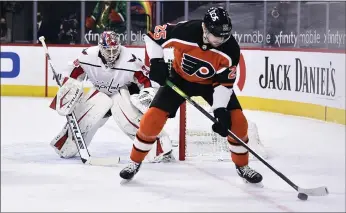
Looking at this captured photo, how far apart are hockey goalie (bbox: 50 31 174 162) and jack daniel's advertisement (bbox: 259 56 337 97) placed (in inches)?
108

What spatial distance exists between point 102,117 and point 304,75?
339 centimetres

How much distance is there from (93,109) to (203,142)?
0.79 meters

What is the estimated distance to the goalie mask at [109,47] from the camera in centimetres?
518

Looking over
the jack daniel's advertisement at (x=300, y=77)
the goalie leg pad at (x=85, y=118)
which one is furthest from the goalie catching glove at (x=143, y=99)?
the jack daniel's advertisement at (x=300, y=77)

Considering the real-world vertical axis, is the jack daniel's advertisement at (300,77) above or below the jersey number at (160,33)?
below

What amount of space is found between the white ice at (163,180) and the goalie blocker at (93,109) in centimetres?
14

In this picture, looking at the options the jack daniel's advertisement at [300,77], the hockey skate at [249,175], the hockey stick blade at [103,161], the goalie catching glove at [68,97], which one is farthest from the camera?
the jack daniel's advertisement at [300,77]

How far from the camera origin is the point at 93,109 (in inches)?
208

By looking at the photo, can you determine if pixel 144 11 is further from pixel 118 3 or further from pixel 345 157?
pixel 345 157

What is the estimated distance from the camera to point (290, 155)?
5.59m

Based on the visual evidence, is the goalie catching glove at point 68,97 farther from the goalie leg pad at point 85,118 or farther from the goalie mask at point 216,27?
the goalie mask at point 216,27

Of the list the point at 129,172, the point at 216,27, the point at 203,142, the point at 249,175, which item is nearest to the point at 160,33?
the point at 216,27

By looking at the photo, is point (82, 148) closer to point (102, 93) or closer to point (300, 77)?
point (102, 93)

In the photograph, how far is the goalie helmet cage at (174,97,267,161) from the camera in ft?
17.2
